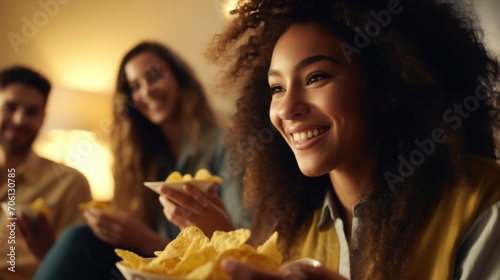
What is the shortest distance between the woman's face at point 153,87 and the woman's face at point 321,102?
40.3 inches

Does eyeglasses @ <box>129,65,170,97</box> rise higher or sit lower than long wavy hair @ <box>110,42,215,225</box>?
higher

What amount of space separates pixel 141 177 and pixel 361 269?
1.10m

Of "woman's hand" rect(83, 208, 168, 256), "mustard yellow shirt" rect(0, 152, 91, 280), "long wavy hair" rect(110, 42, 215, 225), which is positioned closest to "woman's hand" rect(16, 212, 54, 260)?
"mustard yellow shirt" rect(0, 152, 91, 280)

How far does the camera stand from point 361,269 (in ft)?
2.69

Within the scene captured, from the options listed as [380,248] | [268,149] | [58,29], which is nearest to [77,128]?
[58,29]

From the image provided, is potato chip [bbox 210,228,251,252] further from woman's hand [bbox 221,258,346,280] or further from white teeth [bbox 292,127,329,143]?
white teeth [bbox 292,127,329,143]

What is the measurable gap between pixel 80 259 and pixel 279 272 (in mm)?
838

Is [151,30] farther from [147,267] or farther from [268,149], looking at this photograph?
[147,267]

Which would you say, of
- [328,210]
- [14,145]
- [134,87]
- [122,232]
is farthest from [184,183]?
[14,145]

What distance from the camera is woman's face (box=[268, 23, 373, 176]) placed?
2.59 ft

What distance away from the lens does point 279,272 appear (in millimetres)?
518

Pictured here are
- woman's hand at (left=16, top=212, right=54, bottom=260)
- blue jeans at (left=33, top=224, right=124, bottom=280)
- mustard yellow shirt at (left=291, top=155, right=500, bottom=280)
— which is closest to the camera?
mustard yellow shirt at (left=291, top=155, right=500, bottom=280)

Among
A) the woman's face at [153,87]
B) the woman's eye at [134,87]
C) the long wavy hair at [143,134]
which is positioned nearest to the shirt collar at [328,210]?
the long wavy hair at [143,134]

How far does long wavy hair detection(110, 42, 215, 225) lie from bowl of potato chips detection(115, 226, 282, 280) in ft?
3.60
